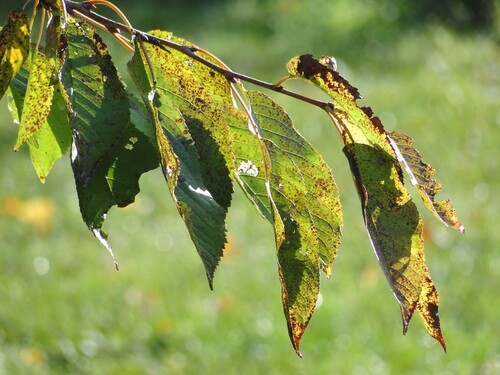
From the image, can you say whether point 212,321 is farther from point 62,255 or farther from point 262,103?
point 262,103

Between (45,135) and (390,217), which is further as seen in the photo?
(45,135)

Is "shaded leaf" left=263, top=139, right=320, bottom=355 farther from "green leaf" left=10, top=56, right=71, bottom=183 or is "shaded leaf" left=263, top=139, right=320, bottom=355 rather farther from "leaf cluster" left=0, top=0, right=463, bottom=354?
"green leaf" left=10, top=56, right=71, bottom=183

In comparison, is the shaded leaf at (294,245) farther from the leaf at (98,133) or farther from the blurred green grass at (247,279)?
the blurred green grass at (247,279)

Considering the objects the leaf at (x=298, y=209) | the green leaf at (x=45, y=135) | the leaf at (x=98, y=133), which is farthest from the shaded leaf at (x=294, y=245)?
the green leaf at (x=45, y=135)

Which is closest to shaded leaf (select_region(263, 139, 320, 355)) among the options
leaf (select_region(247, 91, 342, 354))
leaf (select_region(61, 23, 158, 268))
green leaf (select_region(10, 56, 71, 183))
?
leaf (select_region(247, 91, 342, 354))

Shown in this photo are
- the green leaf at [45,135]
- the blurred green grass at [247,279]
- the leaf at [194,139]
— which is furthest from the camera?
the blurred green grass at [247,279]

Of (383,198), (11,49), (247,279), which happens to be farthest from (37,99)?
(247,279)

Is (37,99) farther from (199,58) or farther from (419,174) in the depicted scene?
(419,174)
